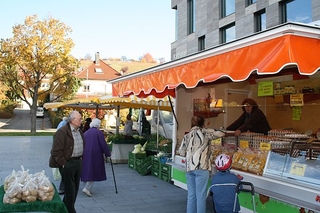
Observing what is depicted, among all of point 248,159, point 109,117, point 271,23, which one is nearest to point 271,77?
point 248,159

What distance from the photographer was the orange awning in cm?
303

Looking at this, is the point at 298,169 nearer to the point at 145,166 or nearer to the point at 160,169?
the point at 160,169

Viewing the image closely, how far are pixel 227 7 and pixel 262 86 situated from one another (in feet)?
47.7

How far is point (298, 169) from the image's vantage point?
4008mm

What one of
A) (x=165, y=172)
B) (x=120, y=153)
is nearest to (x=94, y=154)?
(x=165, y=172)

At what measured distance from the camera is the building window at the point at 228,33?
60.7ft

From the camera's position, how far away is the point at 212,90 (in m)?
7.19

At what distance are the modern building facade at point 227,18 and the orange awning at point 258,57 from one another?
25.5 feet

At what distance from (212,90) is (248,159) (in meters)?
2.60

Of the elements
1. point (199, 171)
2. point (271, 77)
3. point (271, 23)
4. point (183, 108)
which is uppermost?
point (271, 23)

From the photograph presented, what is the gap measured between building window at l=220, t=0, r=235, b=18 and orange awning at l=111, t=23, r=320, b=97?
15.1 m

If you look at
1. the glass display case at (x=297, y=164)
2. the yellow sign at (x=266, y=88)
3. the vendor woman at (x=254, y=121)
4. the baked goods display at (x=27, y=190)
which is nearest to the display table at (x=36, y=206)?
the baked goods display at (x=27, y=190)

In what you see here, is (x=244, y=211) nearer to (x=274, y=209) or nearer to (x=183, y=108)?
(x=274, y=209)

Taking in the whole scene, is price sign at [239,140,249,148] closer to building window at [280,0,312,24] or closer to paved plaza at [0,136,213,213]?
paved plaza at [0,136,213,213]
